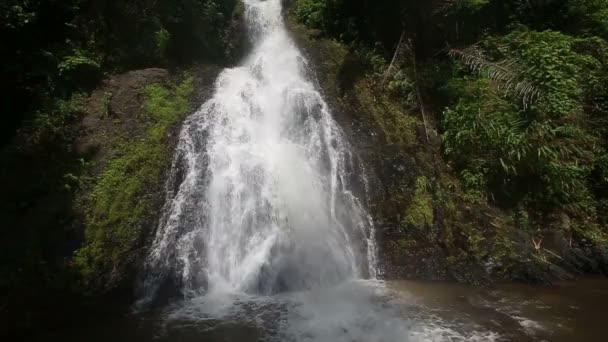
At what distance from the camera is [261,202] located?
9.08 metres

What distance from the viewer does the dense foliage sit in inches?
364

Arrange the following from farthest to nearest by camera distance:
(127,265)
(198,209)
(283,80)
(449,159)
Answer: (283,80) → (449,159) → (198,209) → (127,265)

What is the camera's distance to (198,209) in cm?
860

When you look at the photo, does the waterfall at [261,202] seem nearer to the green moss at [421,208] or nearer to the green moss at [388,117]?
the green moss at [421,208]

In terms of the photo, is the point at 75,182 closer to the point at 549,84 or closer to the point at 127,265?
the point at 127,265

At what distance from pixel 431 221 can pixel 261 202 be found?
3.99 metres

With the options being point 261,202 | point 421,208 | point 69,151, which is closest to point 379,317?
point 421,208

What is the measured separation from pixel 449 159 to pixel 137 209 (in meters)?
7.72

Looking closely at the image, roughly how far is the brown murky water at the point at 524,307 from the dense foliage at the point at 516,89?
2.03 meters

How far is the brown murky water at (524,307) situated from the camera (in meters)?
5.89

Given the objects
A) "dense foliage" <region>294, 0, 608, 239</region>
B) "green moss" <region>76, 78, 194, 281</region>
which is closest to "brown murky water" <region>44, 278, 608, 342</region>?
"green moss" <region>76, 78, 194, 281</region>

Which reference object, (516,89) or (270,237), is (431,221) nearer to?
(270,237)

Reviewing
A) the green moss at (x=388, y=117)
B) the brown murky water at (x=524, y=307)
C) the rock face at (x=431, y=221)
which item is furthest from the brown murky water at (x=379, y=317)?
the green moss at (x=388, y=117)

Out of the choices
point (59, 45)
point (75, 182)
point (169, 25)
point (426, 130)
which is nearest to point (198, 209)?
point (75, 182)
